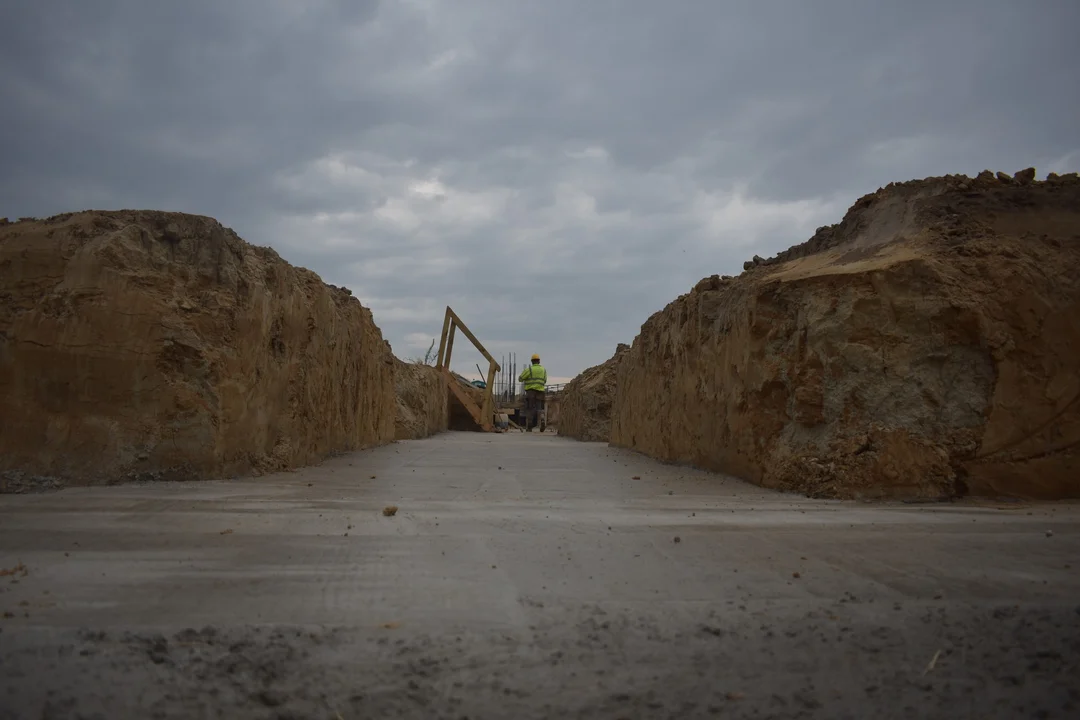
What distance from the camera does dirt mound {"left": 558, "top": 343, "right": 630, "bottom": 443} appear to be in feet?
62.2

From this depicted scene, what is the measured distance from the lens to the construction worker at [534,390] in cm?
2756

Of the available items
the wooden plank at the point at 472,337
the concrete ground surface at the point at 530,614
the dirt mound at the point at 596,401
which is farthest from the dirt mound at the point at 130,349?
the wooden plank at the point at 472,337

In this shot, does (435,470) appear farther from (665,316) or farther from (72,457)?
(665,316)

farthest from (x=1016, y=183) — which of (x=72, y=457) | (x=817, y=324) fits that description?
(x=72, y=457)

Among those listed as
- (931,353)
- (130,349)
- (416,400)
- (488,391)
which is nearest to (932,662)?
(931,353)

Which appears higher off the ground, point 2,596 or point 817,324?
point 817,324

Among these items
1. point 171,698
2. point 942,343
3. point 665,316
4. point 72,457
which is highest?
point 665,316

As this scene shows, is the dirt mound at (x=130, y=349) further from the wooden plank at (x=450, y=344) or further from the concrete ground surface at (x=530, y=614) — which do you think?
the wooden plank at (x=450, y=344)

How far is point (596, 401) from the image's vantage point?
1912 cm

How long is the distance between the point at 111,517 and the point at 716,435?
5.67 metres

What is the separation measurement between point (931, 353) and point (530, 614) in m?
4.32

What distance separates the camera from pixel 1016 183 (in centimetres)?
604

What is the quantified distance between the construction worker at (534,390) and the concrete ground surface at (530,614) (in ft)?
76.3

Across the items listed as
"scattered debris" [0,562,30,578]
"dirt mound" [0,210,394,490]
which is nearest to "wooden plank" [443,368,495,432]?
"dirt mound" [0,210,394,490]
